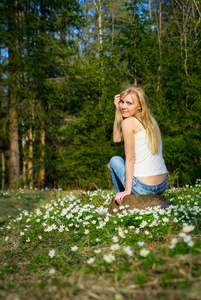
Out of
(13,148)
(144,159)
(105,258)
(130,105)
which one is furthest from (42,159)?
(105,258)

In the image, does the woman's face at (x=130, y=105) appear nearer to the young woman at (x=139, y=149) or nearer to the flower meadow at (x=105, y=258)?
the young woman at (x=139, y=149)

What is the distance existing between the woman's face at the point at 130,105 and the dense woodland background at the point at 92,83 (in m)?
5.58

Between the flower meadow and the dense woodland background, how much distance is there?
19.5 ft

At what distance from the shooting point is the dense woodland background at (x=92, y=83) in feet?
29.9

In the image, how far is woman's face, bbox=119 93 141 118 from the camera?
3482 millimetres

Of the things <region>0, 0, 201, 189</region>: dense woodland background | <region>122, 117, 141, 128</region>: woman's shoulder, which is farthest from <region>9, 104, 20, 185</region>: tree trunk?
<region>122, 117, 141, 128</region>: woman's shoulder

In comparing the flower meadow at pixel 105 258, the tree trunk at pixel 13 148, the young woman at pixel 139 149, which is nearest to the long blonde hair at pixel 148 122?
the young woman at pixel 139 149

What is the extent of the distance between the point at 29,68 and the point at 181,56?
583cm

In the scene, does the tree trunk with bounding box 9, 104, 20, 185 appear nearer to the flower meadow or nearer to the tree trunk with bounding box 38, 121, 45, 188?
the tree trunk with bounding box 38, 121, 45, 188

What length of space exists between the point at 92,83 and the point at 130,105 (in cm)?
740

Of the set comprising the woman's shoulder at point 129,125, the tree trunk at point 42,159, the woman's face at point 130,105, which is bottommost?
the tree trunk at point 42,159

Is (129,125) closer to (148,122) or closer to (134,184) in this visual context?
(148,122)

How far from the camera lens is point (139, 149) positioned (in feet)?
11.1

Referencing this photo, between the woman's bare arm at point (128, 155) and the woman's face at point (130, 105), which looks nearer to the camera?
the woman's bare arm at point (128, 155)
